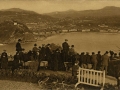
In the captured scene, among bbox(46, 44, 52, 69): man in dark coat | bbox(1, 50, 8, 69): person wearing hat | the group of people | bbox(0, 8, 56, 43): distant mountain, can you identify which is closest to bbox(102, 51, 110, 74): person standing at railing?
the group of people

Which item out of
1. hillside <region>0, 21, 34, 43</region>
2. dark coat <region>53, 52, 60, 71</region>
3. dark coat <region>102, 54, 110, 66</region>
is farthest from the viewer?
hillside <region>0, 21, 34, 43</region>

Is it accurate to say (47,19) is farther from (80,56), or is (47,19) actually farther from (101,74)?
(101,74)

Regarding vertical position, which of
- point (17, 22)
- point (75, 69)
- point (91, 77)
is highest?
point (17, 22)

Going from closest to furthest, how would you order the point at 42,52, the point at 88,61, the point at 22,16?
the point at 88,61
the point at 42,52
the point at 22,16

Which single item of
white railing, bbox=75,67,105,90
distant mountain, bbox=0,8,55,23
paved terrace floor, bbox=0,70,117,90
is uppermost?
distant mountain, bbox=0,8,55,23

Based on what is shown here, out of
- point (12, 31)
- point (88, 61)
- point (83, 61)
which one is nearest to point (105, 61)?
point (88, 61)

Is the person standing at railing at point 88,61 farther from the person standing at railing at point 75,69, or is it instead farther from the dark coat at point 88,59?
the person standing at railing at point 75,69

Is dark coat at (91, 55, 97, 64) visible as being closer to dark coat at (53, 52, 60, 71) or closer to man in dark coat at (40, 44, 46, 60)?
dark coat at (53, 52, 60, 71)

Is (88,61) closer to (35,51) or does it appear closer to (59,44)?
(59,44)

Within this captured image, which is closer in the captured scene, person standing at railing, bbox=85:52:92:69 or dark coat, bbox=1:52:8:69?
person standing at railing, bbox=85:52:92:69
